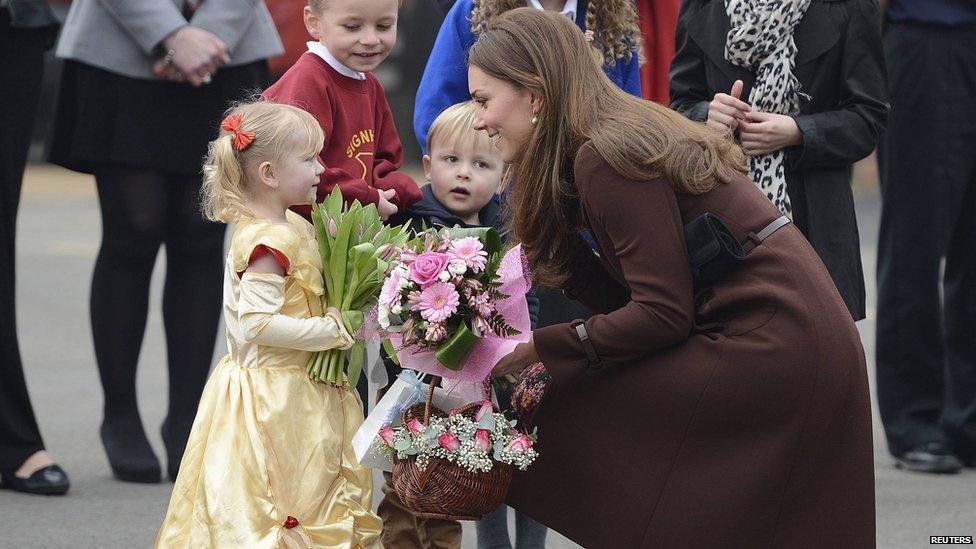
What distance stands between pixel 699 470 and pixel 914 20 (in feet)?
8.49

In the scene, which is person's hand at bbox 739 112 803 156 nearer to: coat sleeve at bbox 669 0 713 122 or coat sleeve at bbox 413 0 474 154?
coat sleeve at bbox 669 0 713 122

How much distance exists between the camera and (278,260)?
12.5 feet

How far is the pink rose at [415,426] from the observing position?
139 inches

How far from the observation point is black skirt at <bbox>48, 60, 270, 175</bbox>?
4926 millimetres

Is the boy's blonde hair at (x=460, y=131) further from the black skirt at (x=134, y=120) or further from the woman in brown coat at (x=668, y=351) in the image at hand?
the black skirt at (x=134, y=120)

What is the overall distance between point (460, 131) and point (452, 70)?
1.14 feet

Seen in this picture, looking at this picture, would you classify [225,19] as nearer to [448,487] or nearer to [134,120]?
[134,120]

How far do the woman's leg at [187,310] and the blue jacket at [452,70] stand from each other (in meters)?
1.04

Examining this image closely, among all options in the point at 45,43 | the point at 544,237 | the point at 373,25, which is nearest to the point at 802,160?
the point at 544,237

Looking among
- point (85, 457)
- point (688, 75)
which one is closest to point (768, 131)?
point (688, 75)

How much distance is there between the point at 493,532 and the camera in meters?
4.38

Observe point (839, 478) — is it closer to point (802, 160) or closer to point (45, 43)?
point (802, 160)

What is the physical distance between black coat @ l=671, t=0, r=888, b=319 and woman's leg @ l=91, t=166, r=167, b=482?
5.93 feet

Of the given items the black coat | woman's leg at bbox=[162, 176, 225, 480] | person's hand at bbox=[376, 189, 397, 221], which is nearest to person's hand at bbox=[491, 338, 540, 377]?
person's hand at bbox=[376, 189, 397, 221]
